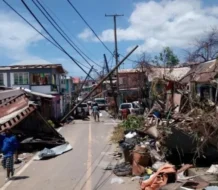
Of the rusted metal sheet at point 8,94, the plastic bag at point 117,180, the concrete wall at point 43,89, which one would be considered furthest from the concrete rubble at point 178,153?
the concrete wall at point 43,89

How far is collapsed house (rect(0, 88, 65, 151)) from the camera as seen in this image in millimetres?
19669

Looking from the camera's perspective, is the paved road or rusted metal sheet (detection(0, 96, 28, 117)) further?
rusted metal sheet (detection(0, 96, 28, 117))

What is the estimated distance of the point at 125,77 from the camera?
218ft

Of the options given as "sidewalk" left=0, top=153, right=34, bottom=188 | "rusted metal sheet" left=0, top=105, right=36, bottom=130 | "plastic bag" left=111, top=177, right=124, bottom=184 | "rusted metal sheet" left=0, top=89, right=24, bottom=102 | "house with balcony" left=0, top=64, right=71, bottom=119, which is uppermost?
"house with balcony" left=0, top=64, right=71, bottom=119

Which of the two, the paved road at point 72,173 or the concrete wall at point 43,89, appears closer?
the paved road at point 72,173

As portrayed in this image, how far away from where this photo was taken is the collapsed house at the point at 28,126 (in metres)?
19.7

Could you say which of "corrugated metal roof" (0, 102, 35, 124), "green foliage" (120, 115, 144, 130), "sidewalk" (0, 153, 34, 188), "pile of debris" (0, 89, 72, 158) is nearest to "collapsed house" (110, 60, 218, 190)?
"sidewalk" (0, 153, 34, 188)

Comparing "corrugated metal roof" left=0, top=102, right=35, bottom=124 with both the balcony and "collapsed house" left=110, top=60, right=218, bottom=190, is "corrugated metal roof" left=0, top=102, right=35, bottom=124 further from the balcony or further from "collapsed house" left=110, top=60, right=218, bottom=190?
the balcony

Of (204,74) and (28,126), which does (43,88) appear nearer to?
(28,126)

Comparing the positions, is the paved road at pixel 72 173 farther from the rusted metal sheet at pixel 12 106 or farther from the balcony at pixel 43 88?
the balcony at pixel 43 88

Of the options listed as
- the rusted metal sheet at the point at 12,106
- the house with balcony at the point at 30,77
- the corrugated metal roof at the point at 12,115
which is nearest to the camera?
the corrugated metal roof at the point at 12,115

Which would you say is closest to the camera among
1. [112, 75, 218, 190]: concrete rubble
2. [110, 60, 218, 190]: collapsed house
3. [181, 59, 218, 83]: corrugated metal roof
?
[112, 75, 218, 190]: concrete rubble

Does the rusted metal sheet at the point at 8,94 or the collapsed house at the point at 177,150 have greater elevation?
the rusted metal sheet at the point at 8,94

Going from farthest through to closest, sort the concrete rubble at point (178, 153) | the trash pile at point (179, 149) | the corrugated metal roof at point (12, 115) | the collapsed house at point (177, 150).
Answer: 1. the corrugated metal roof at point (12, 115)
2. the trash pile at point (179, 149)
3. the collapsed house at point (177, 150)
4. the concrete rubble at point (178, 153)
